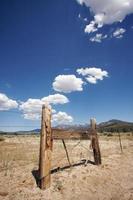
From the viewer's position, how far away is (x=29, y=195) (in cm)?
754

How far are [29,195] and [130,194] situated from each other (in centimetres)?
348

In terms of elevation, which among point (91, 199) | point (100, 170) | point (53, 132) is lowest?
point (91, 199)

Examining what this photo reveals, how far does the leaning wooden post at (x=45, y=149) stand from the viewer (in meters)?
8.08

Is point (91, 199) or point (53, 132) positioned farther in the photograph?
point (53, 132)

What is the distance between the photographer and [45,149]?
27.3 ft

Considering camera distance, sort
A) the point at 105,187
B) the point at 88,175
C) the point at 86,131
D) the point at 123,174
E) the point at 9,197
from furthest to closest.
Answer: the point at 86,131 < the point at 123,174 < the point at 88,175 < the point at 105,187 < the point at 9,197

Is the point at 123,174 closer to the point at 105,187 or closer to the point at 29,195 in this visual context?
the point at 105,187

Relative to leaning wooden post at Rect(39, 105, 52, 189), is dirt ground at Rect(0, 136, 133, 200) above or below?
below

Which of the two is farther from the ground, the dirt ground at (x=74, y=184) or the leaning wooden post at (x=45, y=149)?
the leaning wooden post at (x=45, y=149)

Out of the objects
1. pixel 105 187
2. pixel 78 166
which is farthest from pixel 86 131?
pixel 105 187

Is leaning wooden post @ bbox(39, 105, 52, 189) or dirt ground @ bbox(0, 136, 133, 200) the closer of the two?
dirt ground @ bbox(0, 136, 133, 200)

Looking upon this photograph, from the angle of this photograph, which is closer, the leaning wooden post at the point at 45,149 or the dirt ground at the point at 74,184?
the dirt ground at the point at 74,184

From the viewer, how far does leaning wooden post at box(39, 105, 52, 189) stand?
8.08m

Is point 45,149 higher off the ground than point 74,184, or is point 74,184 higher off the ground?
point 45,149
